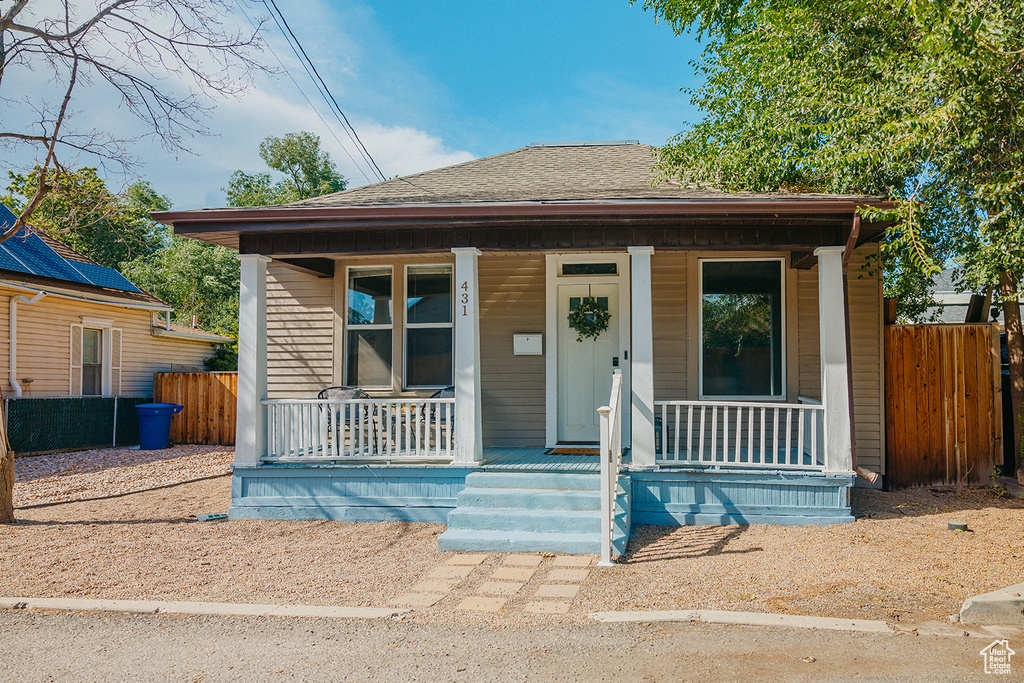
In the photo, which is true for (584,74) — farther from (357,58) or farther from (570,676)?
(570,676)

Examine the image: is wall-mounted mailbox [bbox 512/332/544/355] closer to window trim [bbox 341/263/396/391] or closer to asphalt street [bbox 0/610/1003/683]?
window trim [bbox 341/263/396/391]

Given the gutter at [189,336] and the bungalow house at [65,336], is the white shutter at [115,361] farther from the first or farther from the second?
the gutter at [189,336]

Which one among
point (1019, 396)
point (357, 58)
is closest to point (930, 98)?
point (1019, 396)

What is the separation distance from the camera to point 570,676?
11.1 ft

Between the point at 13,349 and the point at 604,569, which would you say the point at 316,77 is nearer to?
the point at 13,349

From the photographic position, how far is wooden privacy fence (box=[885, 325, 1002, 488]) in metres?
7.68

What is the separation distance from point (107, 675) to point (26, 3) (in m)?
6.85

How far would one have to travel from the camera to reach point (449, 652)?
12.2ft

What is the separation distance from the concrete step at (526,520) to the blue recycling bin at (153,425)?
947 centimetres

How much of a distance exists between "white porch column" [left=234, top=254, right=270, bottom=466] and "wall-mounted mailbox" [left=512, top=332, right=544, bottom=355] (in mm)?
2828

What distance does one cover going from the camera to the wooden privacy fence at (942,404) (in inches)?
302

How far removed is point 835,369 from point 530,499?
9.91ft

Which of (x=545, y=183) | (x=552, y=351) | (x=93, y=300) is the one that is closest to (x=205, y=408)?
(x=93, y=300)

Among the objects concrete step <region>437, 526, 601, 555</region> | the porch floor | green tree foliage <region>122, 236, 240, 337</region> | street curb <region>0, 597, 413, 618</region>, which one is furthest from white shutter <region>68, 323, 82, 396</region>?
green tree foliage <region>122, 236, 240, 337</region>
